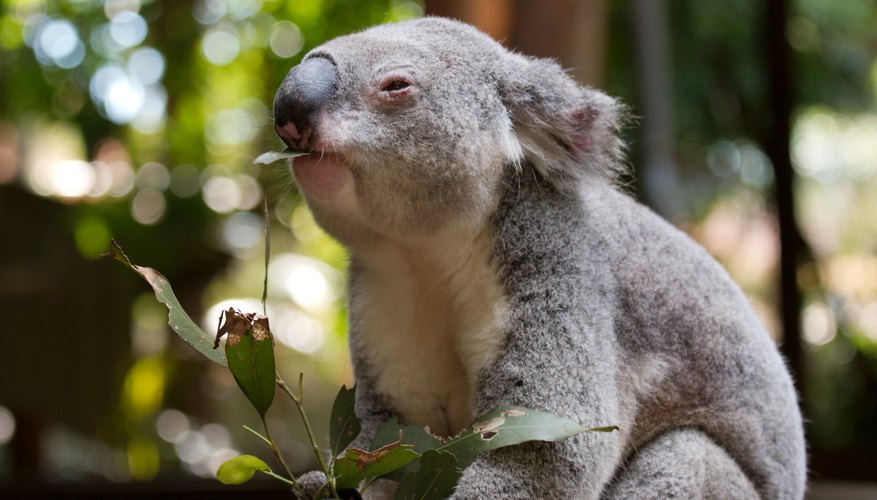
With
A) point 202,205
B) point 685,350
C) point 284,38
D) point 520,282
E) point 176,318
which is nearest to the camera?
point 176,318

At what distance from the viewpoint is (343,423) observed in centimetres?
219

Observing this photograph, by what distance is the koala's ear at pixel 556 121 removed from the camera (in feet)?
7.46

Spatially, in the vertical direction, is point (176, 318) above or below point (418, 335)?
above

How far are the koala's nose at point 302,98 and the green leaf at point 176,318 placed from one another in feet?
1.34

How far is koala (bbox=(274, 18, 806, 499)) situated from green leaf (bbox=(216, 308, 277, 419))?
0.28 meters

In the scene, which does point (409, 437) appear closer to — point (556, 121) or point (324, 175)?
point (324, 175)

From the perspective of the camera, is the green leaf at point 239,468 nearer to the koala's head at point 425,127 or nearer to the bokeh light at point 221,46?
the koala's head at point 425,127

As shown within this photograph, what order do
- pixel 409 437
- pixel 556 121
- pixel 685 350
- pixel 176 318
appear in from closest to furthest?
pixel 176 318
pixel 409 437
pixel 556 121
pixel 685 350

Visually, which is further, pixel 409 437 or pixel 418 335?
pixel 418 335

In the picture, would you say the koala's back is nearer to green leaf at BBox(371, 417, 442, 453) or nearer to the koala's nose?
green leaf at BBox(371, 417, 442, 453)

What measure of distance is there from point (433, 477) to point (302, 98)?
0.84 m

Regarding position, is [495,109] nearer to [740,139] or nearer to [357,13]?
[357,13]

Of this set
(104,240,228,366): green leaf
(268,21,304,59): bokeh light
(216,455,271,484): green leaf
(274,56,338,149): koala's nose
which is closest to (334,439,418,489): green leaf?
(216,455,271,484): green leaf

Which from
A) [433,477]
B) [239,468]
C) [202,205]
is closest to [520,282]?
[433,477]
